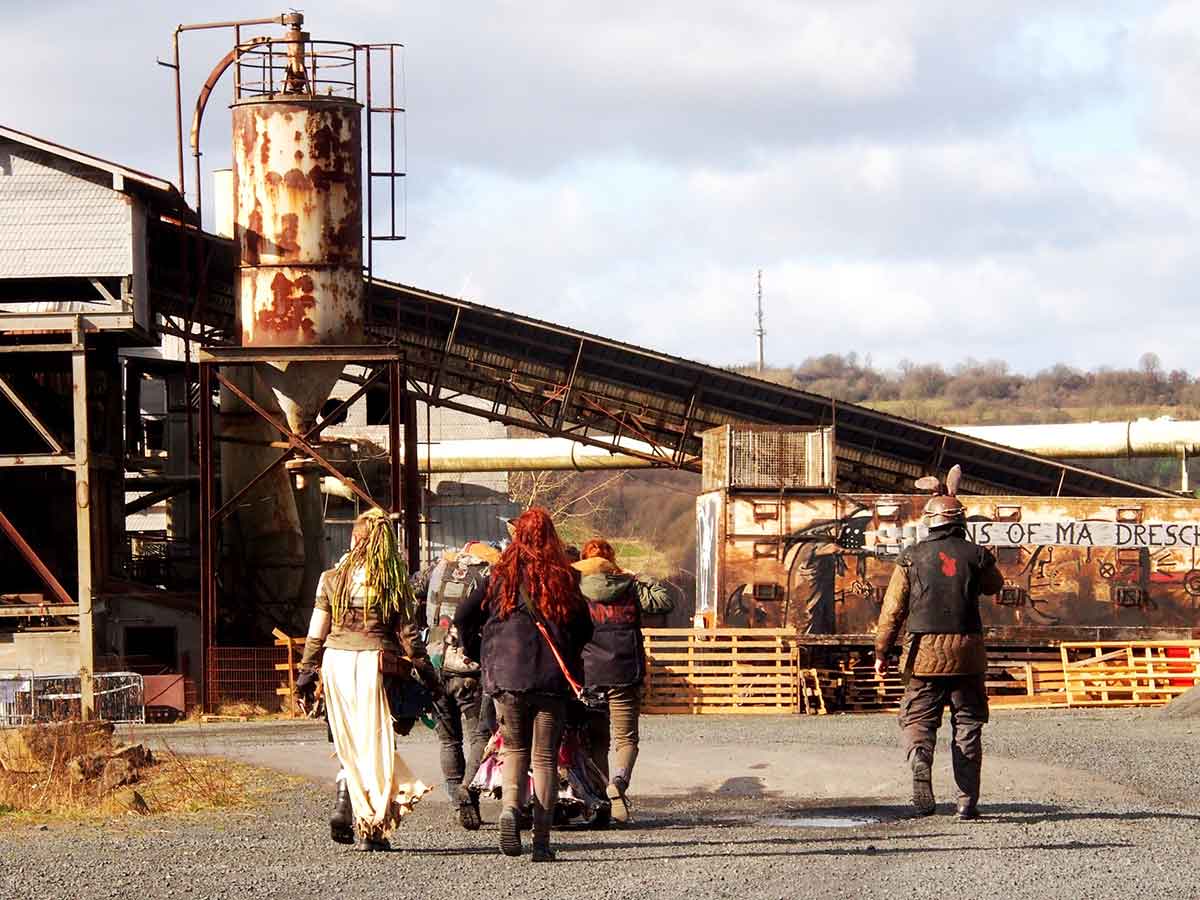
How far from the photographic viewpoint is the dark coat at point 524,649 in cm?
990

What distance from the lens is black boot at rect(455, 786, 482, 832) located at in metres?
11.2

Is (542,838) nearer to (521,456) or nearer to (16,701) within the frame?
(16,701)

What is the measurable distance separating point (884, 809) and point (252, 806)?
4340 millimetres

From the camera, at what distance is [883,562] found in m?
26.9

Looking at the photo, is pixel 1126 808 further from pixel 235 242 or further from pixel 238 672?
pixel 235 242

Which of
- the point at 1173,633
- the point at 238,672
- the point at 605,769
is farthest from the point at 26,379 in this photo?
the point at 605,769

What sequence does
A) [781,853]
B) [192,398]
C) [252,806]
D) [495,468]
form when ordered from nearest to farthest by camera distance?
[781,853] < [252,806] < [192,398] < [495,468]

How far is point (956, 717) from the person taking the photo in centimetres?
1123

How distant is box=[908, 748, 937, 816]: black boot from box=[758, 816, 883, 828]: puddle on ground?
0.30m

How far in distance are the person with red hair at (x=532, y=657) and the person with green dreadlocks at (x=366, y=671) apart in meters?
0.51

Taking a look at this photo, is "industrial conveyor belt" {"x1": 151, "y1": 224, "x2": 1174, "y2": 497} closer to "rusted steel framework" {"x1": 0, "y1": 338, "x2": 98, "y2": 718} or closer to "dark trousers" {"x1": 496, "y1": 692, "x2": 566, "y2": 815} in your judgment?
"rusted steel framework" {"x1": 0, "y1": 338, "x2": 98, "y2": 718}

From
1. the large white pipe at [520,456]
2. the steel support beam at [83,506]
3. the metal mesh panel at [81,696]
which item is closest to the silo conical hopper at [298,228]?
the steel support beam at [83,506]

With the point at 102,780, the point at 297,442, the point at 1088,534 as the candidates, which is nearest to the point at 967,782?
the point at 102,780

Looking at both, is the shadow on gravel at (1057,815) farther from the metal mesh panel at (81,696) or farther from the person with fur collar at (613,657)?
the metal mesh panel at (81,696)
